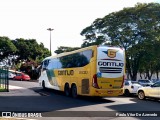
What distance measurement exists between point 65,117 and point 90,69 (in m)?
6.60

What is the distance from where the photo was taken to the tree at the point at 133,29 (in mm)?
45000

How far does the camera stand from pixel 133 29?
46.1 metres

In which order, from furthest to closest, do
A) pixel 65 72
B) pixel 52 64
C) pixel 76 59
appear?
pixel 52 64, pixel 65 72, pixel 76 59

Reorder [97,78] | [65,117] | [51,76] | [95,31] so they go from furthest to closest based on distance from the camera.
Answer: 1. [95,31]
2. [51,76]
3. [97,78]
4. [65,117]

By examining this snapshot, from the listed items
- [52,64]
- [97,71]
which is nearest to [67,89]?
[52,64]

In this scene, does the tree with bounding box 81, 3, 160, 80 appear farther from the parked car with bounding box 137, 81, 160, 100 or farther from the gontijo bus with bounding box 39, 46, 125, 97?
the gontijo bus with bounding box 39, 46, 125, 97

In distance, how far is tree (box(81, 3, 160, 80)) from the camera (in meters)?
45.0

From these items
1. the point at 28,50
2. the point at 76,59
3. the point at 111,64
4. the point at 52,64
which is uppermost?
the point at 28,50

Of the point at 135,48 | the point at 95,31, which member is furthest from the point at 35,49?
the point at 135,48

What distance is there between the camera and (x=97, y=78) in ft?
58.5

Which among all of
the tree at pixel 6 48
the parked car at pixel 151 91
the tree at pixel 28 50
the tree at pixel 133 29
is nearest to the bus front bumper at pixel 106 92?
the parked car at pixel 151 91

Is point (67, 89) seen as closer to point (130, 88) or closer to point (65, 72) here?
point (65, 72)

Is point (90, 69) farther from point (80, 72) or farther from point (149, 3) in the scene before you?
point (149, 3)

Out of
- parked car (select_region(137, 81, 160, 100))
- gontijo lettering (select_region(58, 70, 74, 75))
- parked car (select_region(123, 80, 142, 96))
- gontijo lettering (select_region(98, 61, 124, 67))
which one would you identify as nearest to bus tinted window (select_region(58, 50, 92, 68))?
gontijo lettering (select_region(58, 70, 74, 75))
